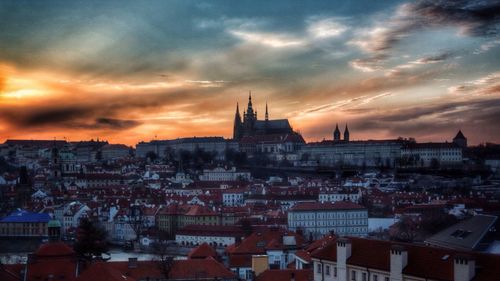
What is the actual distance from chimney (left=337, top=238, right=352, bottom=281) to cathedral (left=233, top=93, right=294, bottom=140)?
75.8 meters

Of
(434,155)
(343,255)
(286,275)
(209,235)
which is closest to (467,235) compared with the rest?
(343,255)

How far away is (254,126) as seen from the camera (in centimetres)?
8950

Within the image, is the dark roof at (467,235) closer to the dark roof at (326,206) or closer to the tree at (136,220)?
the dark roof at (326,206)

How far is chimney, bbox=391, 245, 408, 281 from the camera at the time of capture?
8.70m

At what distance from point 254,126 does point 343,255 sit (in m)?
79.8

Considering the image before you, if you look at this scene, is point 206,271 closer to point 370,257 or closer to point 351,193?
point 370,257

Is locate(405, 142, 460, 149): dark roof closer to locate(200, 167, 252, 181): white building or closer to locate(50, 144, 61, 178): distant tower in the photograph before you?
locate(200, 167, 252, 181): white building

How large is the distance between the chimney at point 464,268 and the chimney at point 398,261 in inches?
35.9

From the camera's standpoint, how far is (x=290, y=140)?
7956cm


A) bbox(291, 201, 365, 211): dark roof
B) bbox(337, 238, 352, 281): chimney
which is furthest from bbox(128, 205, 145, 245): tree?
bbox(337, 238, 352, 281): chimney

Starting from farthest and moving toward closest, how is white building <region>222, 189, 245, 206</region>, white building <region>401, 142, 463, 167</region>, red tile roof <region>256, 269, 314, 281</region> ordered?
white building <region>401, 142, 463, 167</region>
white building <region>222, 189, 245, 206</region>
red tile roof <region>256, 269, 314, 281</region>

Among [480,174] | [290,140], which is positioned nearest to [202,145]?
[290,140]

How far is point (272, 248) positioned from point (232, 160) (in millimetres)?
54730

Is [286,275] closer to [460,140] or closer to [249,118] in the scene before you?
[460,140]
